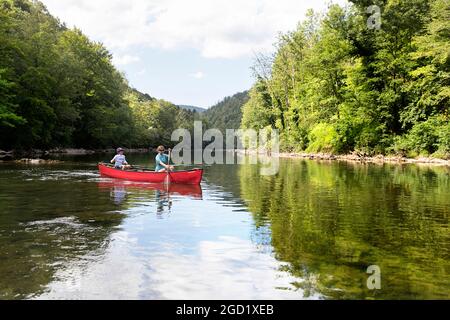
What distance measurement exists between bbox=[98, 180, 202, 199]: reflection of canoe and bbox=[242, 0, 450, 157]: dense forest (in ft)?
81.6

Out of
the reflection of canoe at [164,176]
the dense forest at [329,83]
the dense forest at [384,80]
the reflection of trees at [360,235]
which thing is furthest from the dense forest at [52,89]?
the reflection of trees at [360,235]

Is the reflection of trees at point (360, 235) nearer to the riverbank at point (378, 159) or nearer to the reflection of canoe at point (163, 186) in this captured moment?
the reflection of canoe at point (163, 186)

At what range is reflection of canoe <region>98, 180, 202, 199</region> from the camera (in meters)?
20.5

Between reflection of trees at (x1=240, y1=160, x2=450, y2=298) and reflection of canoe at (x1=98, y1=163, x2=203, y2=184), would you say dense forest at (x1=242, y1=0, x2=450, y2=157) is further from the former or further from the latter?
reflection of canoe at (x1=98, y1=163, x2=203, y2=184)

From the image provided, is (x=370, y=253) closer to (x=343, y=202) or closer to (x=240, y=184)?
(x=343, y=202)

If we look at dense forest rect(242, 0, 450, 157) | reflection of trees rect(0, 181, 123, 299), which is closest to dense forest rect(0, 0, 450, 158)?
dense forest rect(242, 0, 450, 157)

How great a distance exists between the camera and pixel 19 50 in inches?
1972

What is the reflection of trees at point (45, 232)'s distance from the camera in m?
7.35

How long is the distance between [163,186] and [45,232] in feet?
39.1

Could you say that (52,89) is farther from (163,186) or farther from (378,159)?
(163,186)

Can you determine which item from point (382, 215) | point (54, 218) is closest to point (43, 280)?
point (54, 218)

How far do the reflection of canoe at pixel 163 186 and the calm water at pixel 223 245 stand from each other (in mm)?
1503

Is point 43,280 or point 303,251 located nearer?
point 43,280

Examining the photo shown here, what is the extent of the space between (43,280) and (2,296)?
0.79 m
